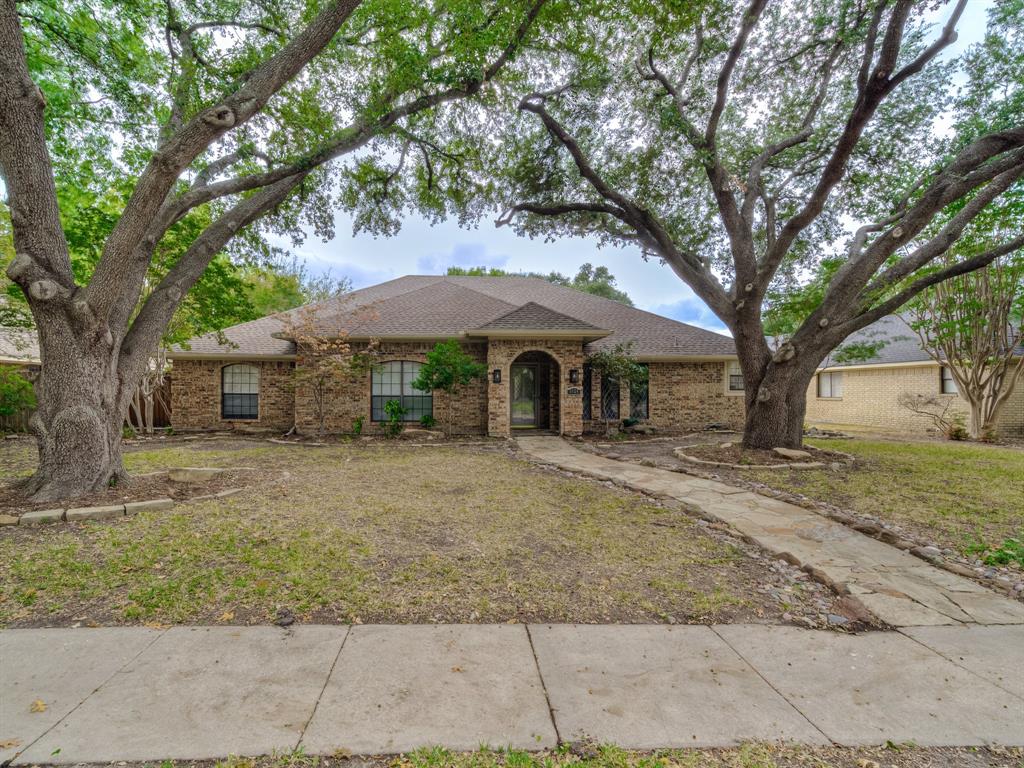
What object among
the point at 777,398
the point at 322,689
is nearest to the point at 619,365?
the point at 777,398

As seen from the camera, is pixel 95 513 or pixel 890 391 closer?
pixel 95 513

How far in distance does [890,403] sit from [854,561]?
16051mm

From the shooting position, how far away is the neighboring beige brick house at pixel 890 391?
46.5ft

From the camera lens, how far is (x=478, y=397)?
13086 millimetres

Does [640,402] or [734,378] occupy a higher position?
[734,378]

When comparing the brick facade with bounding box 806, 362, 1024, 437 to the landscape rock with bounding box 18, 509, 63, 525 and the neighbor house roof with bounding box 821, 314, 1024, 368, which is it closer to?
the neighbor house roof with bounding box 821, 314, 1024, 368

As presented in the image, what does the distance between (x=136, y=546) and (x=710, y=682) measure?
4.96 metres

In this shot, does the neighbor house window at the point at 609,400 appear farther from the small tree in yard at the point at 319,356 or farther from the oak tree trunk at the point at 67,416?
the oak tree trunk at the point at 67,416

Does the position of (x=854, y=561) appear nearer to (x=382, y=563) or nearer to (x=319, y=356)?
(x=382, y=563)

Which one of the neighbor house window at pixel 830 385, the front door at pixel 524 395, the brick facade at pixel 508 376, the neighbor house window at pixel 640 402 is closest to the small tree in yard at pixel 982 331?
the neighbor house window at pixel 830 385

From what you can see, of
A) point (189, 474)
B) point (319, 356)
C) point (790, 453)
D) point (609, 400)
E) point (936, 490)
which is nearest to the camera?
point (936, 490)

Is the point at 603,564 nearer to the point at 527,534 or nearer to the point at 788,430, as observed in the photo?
the point at 527,534

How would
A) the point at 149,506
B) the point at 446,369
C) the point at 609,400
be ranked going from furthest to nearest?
the point at 609,400 → the point at 446,369 → the point at 149,506

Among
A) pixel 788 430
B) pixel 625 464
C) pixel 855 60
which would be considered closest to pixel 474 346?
pixel 625 464
